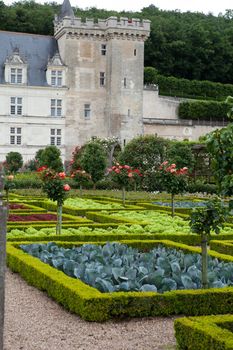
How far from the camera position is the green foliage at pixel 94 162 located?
30703 mm

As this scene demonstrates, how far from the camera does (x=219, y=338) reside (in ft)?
17.2

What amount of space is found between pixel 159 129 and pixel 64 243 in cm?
3756

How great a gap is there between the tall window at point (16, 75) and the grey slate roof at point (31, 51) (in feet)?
2.09

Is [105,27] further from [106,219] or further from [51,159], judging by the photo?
[106,219]

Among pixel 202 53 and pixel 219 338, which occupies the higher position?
pixel 202 53

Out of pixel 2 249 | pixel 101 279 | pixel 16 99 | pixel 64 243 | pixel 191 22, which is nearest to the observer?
pixel 2 249

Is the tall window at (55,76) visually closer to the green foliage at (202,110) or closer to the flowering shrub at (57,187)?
the green foliage at (202,110)

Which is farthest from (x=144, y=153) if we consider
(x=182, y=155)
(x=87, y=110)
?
(x=87, y=110)

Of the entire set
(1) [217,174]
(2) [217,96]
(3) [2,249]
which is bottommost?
(3) [2,249]

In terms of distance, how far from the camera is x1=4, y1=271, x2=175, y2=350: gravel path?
6.08m

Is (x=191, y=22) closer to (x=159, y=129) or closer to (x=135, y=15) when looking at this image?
(x=135, y=15)

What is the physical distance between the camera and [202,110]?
53.5 meters

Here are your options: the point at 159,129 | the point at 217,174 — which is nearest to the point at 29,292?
the point at 217,174

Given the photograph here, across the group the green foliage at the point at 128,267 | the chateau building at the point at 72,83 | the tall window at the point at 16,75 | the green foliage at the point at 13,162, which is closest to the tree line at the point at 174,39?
the chateau building at the point at 72,83
